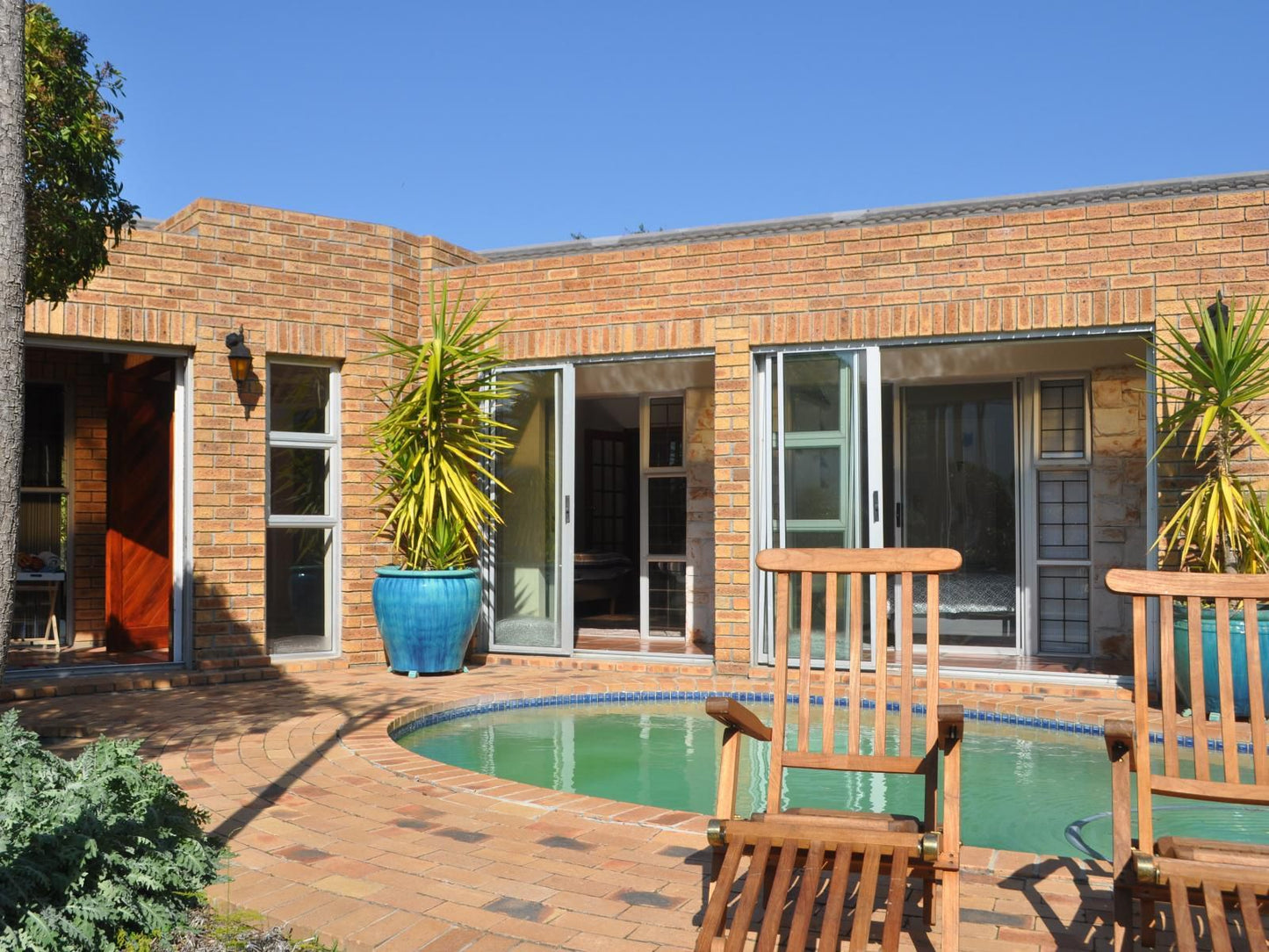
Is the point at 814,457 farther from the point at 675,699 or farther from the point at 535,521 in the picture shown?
the point at 535,521

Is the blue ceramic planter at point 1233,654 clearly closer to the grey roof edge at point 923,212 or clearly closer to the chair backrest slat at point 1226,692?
the chair backrest slat at point 1226,692

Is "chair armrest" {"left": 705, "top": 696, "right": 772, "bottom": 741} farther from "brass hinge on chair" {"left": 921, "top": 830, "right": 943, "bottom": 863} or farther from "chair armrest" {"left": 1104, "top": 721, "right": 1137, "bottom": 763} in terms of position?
"chair armrest" {"left": 1104, "top": 721, "right": 1137, "bottom": 763}

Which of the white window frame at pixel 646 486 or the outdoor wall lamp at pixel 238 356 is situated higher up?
the outdoor wall lamp at pixel 238 356

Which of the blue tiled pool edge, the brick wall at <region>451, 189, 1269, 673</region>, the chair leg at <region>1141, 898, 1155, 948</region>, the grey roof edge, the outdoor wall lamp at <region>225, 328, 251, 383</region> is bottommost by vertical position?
the blue tiled pool edge

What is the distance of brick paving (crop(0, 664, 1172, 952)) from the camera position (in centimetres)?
280

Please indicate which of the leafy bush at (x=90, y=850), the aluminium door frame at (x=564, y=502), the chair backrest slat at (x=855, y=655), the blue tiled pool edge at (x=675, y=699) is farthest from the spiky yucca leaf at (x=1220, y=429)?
the leafy bush at (x=90, y=850)

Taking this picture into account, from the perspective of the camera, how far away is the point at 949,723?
252 centimetres

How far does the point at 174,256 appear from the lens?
7.35 metres

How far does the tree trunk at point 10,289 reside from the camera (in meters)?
2.49

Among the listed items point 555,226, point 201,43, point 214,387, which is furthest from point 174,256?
point 555,226

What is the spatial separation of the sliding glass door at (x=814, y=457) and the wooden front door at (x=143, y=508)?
4666mm

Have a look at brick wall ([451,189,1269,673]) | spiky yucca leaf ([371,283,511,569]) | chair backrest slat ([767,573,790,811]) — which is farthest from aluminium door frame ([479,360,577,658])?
chair backrest slat ([767,573,790,811])

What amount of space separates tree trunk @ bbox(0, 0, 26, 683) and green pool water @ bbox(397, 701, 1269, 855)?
2.79 m

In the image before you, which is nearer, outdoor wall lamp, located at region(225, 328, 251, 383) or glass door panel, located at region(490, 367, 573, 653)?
outdoor wall lamp, located at region(225, 328, 251, 383)
